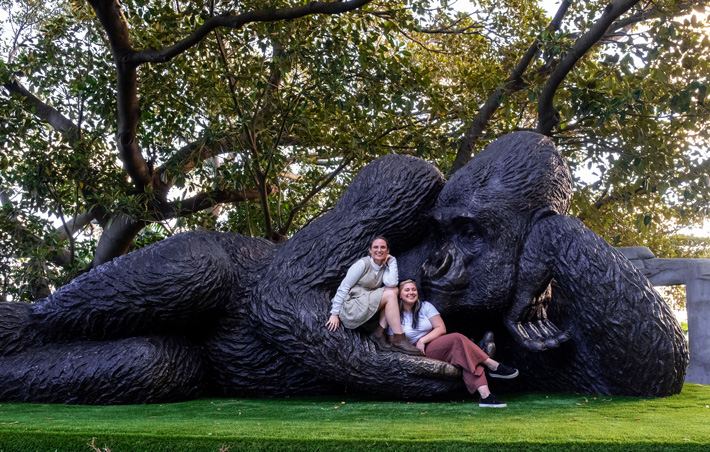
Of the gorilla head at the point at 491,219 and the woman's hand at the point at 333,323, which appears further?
the gorilla head at the point at 491,219

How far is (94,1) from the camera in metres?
6.30

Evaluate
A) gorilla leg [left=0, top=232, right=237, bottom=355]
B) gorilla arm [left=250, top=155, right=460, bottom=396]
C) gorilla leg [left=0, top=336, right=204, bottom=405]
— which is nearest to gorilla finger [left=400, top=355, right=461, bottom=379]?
gorilla arm [left=250, top=155, right=460, bottom=396]

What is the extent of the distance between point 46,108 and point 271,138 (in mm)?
3343

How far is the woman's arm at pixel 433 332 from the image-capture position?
4043mm

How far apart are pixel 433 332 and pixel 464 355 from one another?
309 millimetres

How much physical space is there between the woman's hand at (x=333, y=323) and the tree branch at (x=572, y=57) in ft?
12.4

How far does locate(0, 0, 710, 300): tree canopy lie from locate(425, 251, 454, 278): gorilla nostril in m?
2.76

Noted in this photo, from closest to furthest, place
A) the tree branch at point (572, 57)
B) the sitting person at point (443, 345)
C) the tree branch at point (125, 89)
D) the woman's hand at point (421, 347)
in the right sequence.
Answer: the sitting person at point (443, 345), the woman's hand at point (421, 347), the tree branch at point (572, 57), the tree branch at point (125, 89)

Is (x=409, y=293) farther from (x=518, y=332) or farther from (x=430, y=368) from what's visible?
(x=518, y=332)

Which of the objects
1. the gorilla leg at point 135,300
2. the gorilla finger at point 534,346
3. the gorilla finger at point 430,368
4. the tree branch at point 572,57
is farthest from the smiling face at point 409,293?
the tree branch at point 572,57

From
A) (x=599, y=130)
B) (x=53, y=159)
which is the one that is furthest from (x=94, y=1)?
(x=599, y=130)

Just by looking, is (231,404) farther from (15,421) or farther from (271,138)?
(271,138)

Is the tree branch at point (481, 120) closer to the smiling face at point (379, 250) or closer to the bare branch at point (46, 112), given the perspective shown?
the smiling face at point (379, 250)

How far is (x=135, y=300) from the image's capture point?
4.27 m
